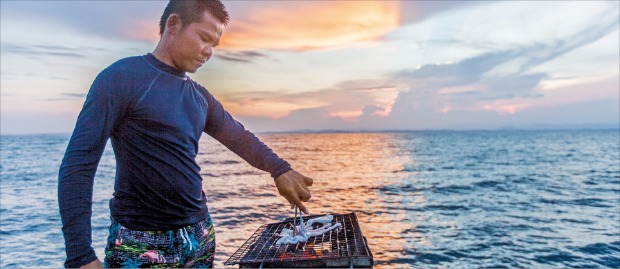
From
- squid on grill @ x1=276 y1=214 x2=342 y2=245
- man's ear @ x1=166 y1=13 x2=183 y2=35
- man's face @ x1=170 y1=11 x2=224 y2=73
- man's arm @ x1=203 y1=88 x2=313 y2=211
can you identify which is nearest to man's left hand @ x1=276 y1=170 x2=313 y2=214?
man's arm @ x1=203 y1=88 x2=313 y2=211

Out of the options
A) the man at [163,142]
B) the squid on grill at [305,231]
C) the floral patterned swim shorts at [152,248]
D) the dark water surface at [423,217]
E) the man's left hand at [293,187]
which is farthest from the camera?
the dark water surface at [423,217]

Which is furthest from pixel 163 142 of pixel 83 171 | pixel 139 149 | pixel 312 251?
pixel 312 251

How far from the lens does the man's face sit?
251cm

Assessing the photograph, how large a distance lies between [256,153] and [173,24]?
1022mm

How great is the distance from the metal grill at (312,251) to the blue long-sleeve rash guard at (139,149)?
2.06 ft

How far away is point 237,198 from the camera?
2817cm

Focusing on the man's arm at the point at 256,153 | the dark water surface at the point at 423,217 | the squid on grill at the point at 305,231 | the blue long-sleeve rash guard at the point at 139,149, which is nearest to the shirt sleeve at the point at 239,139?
the man's arm at the point at 256,153

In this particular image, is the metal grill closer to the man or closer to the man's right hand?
the man

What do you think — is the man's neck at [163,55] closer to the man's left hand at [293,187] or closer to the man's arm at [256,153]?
the man's arm at [256,153]

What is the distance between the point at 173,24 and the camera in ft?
8.25

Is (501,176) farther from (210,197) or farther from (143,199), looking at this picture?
(143,199)

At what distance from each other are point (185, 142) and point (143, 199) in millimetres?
398

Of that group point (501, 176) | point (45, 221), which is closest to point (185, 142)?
point (45, 221)

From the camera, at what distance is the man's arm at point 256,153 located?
2.89 m
